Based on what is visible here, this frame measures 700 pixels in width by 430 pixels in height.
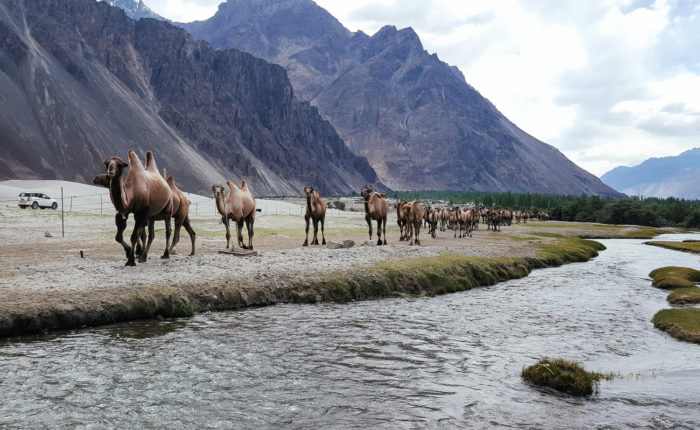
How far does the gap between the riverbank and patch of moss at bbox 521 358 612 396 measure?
8989mm

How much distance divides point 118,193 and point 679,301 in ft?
74.2

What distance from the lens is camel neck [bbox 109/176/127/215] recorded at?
16922 mm

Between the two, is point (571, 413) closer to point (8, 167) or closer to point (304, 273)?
point (304, 273)

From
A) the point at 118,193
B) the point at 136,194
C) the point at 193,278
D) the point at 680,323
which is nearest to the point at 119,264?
the point at 136,194

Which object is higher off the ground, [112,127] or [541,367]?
[112,127]

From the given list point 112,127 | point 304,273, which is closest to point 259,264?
point 304,273

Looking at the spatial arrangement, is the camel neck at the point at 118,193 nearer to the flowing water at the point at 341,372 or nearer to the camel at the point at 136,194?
the camel at the point at 136,194

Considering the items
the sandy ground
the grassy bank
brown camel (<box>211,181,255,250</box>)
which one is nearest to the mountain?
the sandy ground

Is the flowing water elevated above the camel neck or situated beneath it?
situated beneath

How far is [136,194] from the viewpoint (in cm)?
1797

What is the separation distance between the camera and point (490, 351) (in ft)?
43.2

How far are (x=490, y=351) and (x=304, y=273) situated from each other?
8861 millimetres

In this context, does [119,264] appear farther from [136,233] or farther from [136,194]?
[136,194]

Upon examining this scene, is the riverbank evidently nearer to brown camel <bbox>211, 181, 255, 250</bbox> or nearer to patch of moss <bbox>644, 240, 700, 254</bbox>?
brown camel <bbox>211, 181, 255, 250</bbox>
